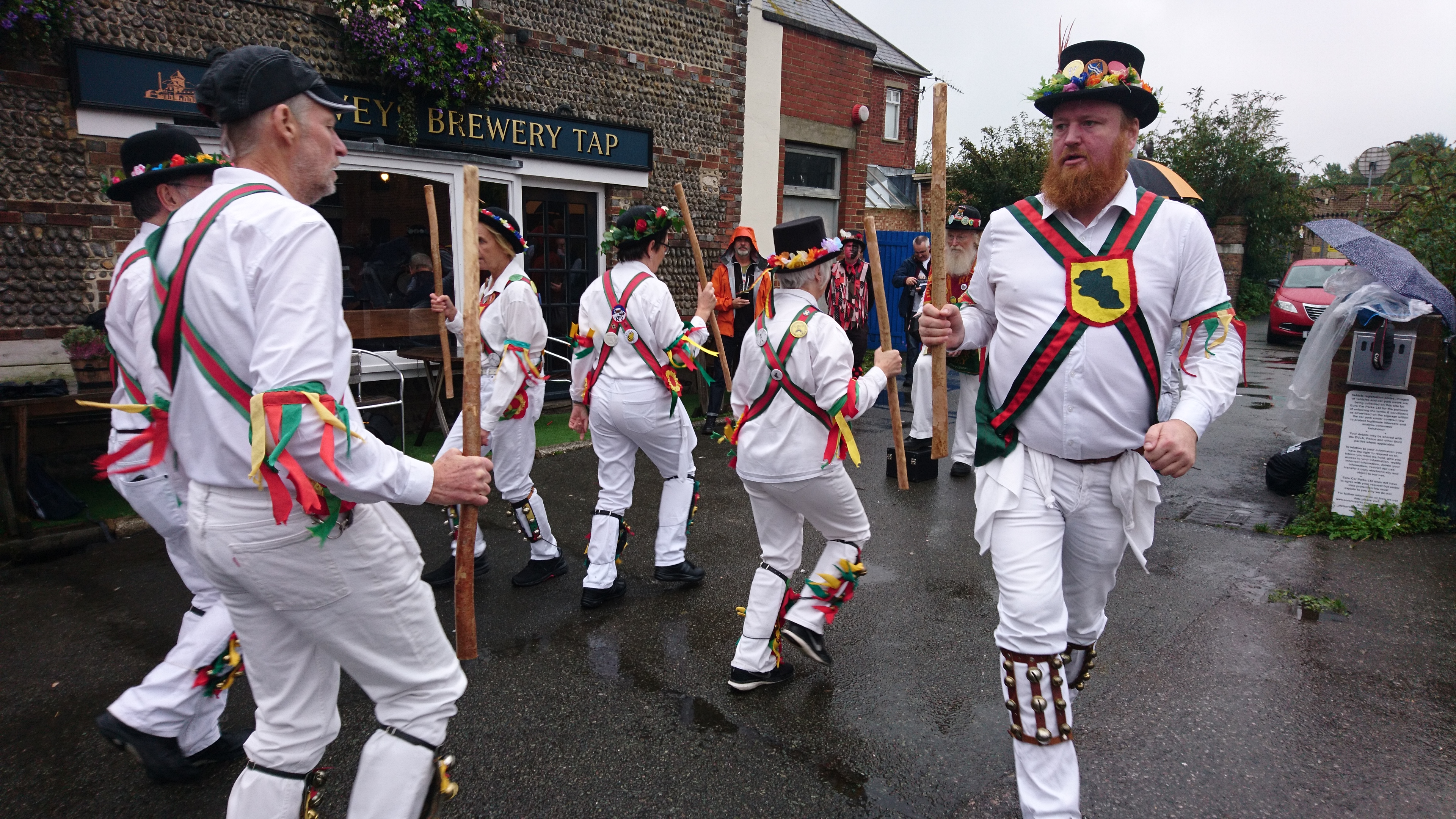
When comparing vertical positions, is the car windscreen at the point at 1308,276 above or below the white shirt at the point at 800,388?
above

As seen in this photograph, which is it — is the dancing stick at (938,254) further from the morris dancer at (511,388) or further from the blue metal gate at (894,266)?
the blue metal gate at (894,266)

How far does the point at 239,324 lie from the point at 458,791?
1.77m

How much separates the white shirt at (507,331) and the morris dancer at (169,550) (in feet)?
4.56

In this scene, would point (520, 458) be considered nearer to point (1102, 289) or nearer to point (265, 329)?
point (265, 329)

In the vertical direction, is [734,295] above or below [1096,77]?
below

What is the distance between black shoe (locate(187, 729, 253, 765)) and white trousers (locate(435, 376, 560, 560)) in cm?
165

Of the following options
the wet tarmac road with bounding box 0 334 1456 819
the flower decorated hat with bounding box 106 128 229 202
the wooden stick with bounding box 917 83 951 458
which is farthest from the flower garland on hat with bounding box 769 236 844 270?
the flower decorated hat with bounding box 106 128 229 202

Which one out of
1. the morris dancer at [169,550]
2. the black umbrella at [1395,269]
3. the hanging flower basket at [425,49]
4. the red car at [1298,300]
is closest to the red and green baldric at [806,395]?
the morris dancer at [169,550]

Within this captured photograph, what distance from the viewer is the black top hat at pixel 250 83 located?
6.00ft

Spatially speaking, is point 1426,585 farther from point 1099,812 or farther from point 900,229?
point 900,229

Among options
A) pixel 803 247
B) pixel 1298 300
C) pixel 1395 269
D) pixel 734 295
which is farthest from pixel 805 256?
pixel 1298 300

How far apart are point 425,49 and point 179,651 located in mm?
6232

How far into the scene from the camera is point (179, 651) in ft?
9.33

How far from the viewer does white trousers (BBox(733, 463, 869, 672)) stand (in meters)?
3.39
